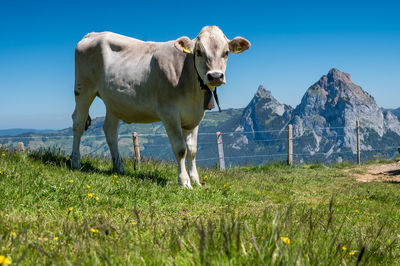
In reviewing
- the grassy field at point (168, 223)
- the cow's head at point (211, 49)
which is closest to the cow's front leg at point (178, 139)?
the grassy field at point (168, 223)

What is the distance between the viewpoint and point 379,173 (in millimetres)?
14898

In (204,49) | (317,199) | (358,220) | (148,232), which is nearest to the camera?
(148,232)

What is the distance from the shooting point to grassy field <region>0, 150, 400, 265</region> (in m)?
2.27

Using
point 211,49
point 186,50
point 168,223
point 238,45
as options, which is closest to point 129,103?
point 186,50

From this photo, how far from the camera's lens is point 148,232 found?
10.6 feet

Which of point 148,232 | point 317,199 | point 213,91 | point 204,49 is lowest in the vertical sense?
point 317,199

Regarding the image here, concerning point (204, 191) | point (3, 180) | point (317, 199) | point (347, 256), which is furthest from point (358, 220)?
point (3, 180)

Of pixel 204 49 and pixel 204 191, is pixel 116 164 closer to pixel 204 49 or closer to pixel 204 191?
pixel 204 191

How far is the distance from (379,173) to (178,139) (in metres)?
11.3

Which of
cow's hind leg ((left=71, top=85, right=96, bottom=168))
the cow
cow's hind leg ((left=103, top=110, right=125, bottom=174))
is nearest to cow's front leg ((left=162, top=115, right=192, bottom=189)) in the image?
the cow

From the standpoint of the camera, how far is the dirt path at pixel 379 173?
13.3 m

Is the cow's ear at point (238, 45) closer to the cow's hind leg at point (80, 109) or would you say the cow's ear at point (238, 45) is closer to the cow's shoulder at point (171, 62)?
the cow's shoulder at point (171, 62)

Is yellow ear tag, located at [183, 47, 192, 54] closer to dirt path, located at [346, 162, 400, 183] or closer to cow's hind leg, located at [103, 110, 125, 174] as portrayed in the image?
cow's hind leg, located at [103, 110, 125, 174]

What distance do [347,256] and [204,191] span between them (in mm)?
3654
